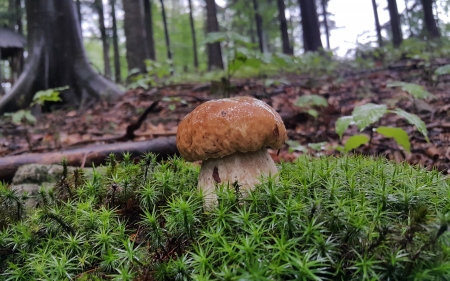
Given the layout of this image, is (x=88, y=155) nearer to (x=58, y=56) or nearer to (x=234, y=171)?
(x=234, y=171)

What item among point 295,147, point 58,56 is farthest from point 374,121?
point 58,56

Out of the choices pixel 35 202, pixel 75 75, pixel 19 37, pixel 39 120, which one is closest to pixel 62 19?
pixel 75 75

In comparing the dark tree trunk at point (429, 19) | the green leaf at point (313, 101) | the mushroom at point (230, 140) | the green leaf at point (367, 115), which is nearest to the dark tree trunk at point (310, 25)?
the dark tree trunk at point (429, 19)

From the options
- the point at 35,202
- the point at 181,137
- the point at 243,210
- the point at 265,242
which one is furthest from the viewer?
the point at 35,202

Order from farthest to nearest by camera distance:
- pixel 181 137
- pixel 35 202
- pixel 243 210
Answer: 1. pixel 35 202
2. pixel 181 137
3. pixel 243 210

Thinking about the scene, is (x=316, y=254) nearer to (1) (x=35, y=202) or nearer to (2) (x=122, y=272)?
(2) (x=122, y=272)

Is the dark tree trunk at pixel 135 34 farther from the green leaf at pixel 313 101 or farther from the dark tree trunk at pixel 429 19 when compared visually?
the dark tree trunk at pixel 429 19

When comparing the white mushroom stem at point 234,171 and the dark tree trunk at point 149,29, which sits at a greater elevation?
the dark tree trunk at point 149,29

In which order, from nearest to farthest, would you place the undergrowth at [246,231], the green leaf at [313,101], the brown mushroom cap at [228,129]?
the undergrowth at [246,231]
the brown mushroom cap at [228,129]
the green leaf at [313,101]
